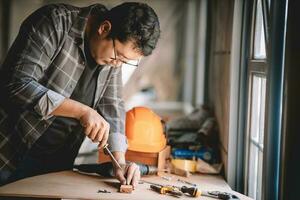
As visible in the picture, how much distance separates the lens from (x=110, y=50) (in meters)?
2.14

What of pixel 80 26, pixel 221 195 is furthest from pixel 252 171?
pixel 80 26

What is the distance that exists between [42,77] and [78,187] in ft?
1.79

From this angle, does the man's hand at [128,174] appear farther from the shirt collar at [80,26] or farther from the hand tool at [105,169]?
the shirt collar at [80,26]

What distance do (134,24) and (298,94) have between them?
2.53 feet

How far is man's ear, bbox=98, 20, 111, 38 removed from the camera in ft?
6.95

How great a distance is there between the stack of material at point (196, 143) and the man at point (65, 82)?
0.58m

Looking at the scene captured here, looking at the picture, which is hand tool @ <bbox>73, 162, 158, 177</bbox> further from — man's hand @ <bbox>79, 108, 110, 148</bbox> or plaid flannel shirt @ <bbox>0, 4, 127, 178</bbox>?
man's hand @ <bbox>79, 108, 110, 148</bbox>

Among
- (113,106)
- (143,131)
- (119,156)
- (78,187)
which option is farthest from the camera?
(143,131)

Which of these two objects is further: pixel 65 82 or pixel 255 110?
pixel 255 110

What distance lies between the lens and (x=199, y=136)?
333cm

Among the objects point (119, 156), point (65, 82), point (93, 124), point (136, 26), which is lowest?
point (119, 156)

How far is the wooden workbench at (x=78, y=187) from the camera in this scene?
2119 mm

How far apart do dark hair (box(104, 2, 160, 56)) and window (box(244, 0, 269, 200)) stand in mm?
648

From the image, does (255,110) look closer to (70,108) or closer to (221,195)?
(221,195)
